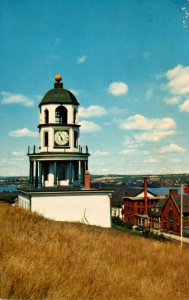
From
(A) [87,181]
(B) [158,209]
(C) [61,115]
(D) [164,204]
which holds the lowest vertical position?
(B) [158,209]

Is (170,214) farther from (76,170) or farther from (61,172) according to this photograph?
(61,172)

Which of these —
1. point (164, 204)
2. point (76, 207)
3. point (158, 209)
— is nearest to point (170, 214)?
point (164, 204)

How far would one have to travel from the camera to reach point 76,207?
29828 mm

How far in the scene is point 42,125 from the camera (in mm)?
31641

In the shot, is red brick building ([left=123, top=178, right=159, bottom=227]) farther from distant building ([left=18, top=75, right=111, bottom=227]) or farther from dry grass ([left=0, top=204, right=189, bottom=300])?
dry grass ([left=0, top=204, right=189, bottom=300])

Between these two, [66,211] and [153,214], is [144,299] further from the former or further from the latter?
[153,214]

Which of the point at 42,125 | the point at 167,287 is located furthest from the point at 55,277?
the point at 42,125

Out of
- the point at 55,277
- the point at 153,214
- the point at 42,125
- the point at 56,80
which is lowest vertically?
the point at 153,214

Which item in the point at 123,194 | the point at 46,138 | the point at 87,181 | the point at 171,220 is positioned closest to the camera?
the point at 87,181

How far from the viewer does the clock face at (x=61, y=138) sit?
1230 inches

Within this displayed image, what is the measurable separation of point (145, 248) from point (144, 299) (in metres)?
6.43

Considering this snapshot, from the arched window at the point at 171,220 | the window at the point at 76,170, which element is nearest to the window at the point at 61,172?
the window at the point at 76,170

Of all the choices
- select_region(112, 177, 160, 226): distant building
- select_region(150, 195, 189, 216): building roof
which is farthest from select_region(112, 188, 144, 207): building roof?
select_region(150, 195, 189, 216): building roof

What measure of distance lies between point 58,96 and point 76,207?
8.71 meters
